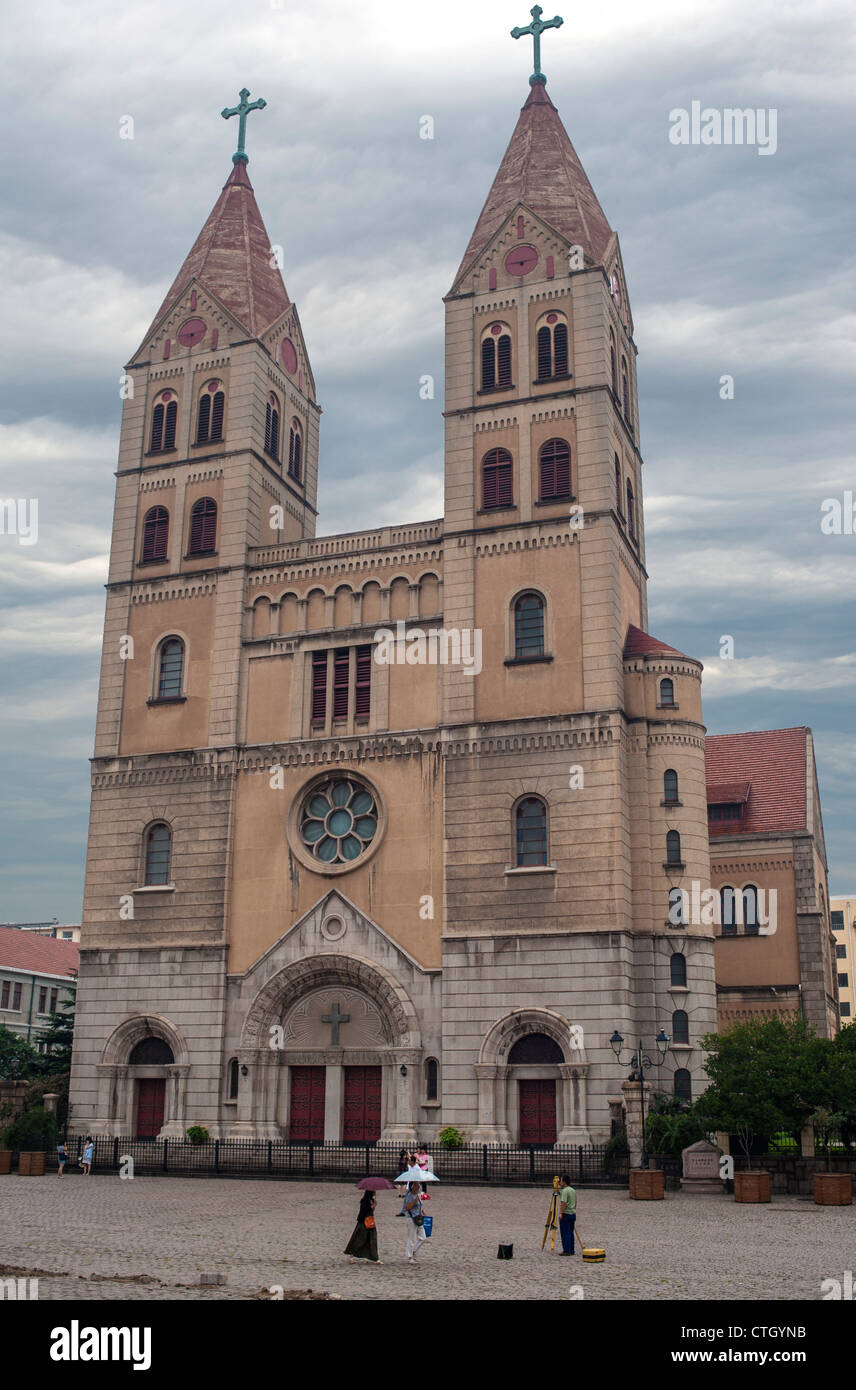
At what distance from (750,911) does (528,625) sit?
17099 millimetres

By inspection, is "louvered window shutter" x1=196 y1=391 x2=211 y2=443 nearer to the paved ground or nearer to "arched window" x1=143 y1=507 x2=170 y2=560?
"arched window" x1=143 y1=507 x2=170 y2=560

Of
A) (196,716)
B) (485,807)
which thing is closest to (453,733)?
(485,807)

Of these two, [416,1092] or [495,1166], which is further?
[416,1092]

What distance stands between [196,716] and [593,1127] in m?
21.2

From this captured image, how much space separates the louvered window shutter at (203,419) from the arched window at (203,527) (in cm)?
292

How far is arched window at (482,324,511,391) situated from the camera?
48500 millimetres

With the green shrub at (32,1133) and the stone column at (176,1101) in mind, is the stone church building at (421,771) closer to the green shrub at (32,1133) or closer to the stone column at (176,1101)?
the stone column at (176,1101)

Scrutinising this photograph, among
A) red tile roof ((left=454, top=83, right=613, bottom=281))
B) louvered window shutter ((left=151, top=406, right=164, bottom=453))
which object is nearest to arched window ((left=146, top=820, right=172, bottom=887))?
louvered window shutter ((left=151, top=406, right=164, bottom=453))

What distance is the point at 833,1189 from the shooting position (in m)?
29.7

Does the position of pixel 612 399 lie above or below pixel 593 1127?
above

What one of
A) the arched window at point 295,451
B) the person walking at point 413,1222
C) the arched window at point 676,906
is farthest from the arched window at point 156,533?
the person walking at point 413,1222

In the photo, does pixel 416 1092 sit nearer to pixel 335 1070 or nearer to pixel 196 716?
pixel 335 1070

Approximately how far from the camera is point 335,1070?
4334 cm
